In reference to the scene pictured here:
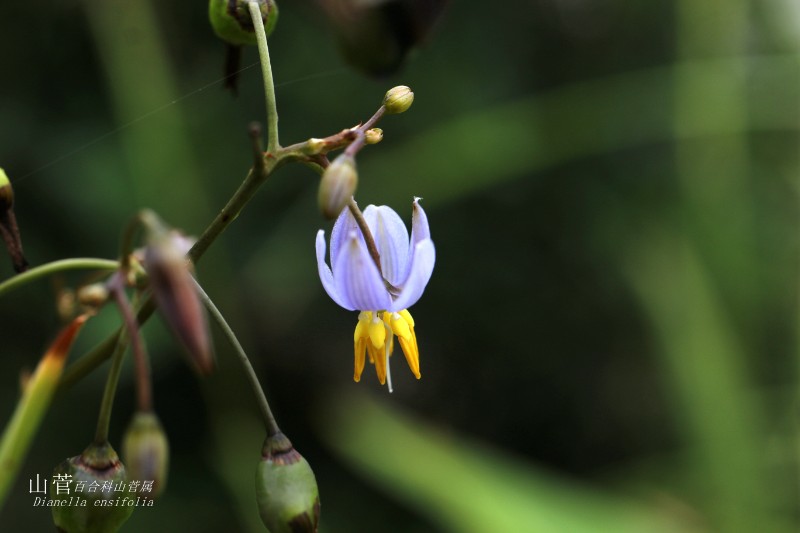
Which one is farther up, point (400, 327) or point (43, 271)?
point (43, 271)

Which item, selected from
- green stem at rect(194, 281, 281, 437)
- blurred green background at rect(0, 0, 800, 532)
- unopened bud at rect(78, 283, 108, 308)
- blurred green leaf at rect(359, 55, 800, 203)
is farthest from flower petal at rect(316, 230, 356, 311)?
blurred green leaf at rect(359, 55, 800, 203)

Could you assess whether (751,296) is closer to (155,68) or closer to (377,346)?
(155,68)

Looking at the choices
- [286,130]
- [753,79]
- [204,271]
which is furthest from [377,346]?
[753,79]

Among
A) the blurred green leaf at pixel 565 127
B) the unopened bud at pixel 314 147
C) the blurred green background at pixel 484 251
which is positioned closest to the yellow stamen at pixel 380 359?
the unopened bud at pixel 314 147

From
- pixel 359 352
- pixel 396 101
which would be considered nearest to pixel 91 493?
pixel 359 352

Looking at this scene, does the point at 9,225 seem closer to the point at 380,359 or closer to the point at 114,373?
the point at 114,373

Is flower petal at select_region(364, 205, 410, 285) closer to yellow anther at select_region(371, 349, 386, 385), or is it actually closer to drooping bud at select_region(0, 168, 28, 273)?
yellow anther at select_region(371, 349, 386, 385)

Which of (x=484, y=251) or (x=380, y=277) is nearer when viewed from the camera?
(x=380, y=277)
